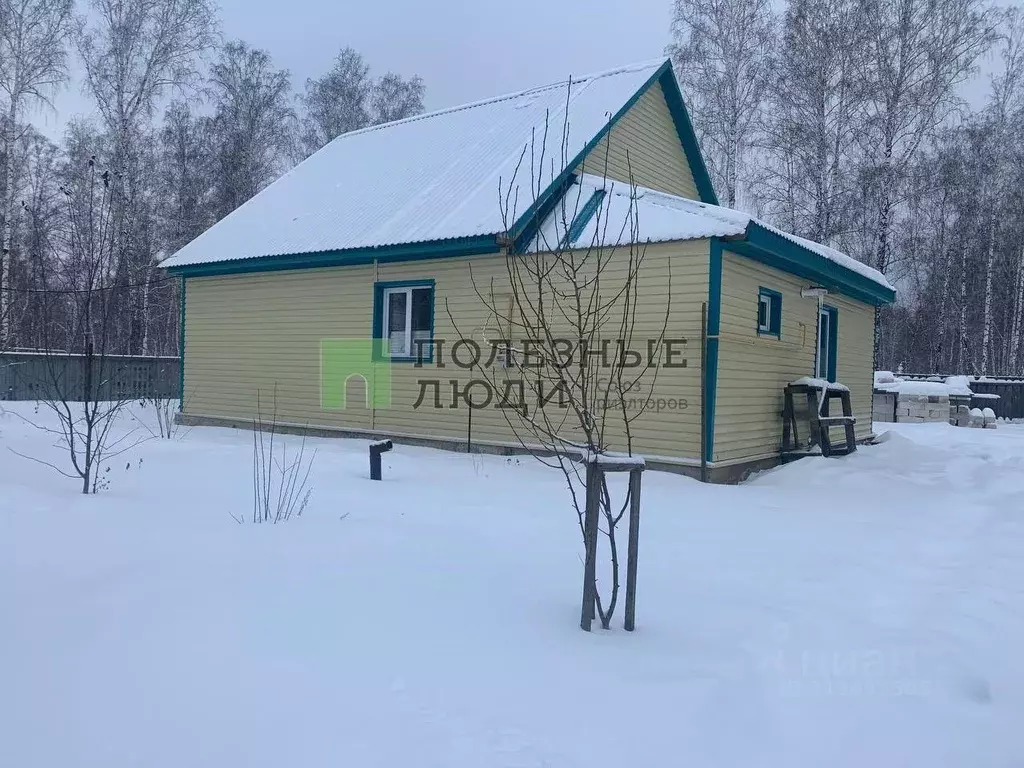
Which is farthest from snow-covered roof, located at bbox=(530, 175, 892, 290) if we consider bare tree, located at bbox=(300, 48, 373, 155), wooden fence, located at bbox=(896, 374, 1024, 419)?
bare tree, located at bbox=(300, 48, 373, 155)

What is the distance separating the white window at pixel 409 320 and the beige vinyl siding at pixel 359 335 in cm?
20

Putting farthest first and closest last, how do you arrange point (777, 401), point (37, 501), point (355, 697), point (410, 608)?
point (777, 401) < point (37, 501) < point (410, 608) < point (355, 697)

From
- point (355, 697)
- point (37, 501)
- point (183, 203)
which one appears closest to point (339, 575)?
point (355, 697)

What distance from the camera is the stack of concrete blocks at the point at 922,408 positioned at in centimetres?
1706

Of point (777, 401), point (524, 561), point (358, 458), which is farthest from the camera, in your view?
point (777, 401)

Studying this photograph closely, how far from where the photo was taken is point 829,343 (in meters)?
11.2

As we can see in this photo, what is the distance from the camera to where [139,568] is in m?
3.85

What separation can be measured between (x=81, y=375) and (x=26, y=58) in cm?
835

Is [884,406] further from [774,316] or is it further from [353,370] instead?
[353,370]

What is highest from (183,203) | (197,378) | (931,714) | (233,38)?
(233,38)

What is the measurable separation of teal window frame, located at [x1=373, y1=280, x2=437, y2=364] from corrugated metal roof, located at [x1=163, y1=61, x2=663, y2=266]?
69cm

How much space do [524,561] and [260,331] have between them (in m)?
8.67

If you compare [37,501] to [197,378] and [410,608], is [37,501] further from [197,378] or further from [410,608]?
[197,378]

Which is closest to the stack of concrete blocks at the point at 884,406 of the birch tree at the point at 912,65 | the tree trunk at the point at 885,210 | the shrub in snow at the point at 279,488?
the tree trunk at the point at 885,210
